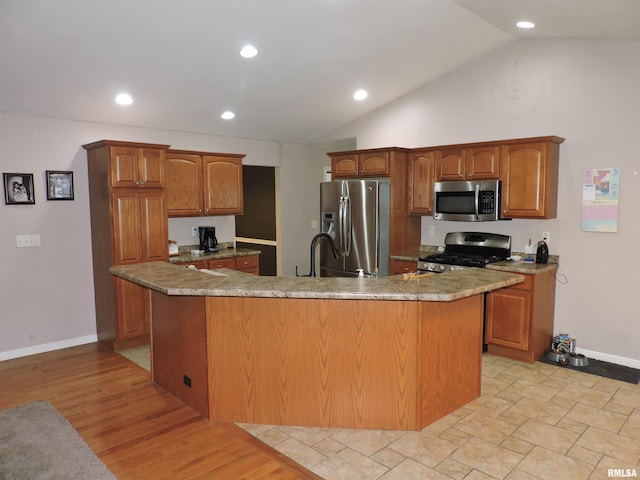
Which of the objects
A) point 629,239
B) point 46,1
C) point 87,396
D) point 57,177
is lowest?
point 87,396

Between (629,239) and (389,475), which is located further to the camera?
(629,239)

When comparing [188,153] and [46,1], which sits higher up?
[46,1]

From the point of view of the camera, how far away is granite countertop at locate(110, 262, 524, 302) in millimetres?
2811

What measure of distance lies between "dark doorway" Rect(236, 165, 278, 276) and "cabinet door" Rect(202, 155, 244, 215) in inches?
56.6

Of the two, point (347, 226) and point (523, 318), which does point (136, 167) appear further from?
point (523, 318)

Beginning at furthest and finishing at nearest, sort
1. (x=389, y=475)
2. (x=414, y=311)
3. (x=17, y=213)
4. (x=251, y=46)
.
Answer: (x=17, y=213) < (x=251, y=46) < (x=414, y=311) < (x=389, y=475)

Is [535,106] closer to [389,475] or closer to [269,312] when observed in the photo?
[269,312]

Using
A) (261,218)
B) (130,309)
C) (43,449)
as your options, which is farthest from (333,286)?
(261,218)

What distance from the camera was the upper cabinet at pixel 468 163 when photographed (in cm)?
481

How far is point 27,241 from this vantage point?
4.64 m

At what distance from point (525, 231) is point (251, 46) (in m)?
3.33

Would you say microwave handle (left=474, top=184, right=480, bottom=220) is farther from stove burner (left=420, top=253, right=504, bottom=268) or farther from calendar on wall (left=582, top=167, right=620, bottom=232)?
calendar on wall (left=582, top=167, right=620, bottom=232)

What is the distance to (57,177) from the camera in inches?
188

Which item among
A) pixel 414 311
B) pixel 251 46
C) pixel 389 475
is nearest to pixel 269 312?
pixel 414 311
